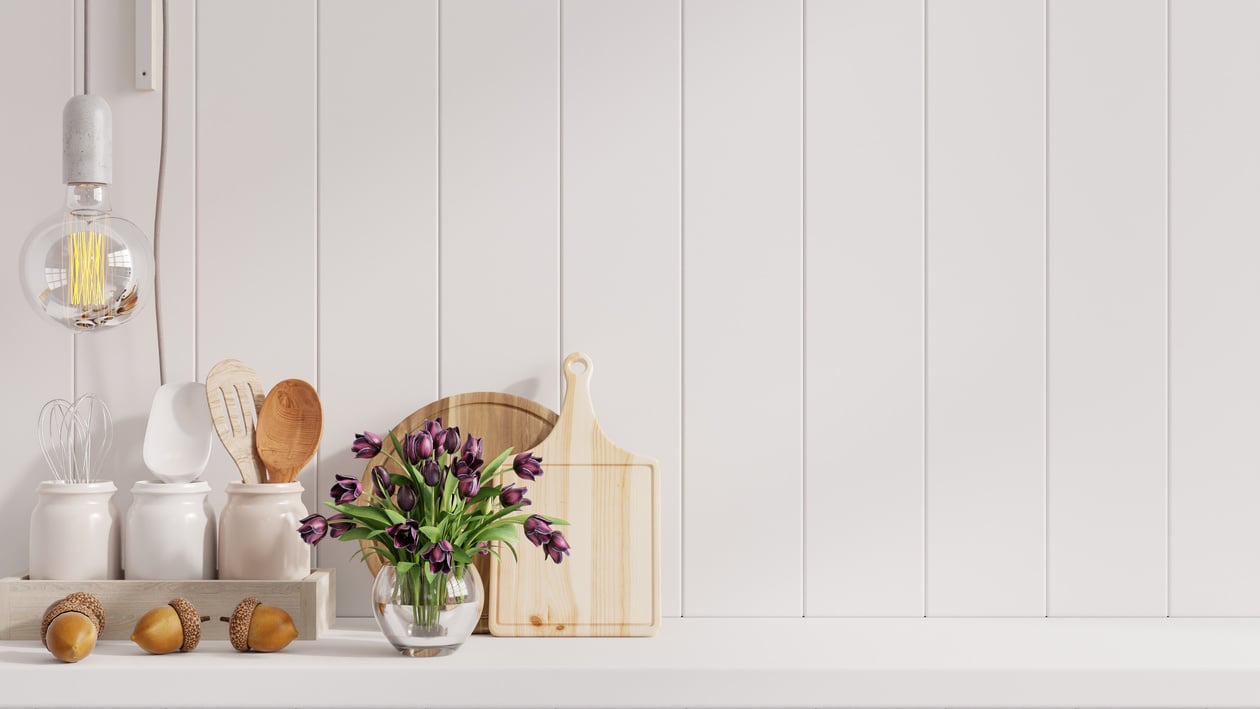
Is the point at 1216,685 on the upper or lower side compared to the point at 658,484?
lower

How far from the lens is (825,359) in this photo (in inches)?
47.4

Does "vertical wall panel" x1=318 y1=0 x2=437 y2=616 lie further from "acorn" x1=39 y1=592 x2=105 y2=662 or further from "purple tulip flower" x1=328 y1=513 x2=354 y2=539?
"acorn" x1=39 y1=592 x2=105 y2=662

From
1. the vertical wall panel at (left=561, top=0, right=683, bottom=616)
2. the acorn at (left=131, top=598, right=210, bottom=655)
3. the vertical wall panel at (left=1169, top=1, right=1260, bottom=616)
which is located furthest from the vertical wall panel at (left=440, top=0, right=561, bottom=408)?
the vertical wall panel at (left=1169, top=1, right=1260, bottom=616)

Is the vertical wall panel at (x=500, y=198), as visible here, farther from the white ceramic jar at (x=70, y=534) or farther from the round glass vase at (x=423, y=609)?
the white ceramic jar at (x=70, y=534)

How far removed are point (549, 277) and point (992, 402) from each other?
0.55 m

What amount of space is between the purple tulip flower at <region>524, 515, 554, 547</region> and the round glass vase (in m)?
0.08

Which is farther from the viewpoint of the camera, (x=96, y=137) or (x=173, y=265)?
(x=173, y=265)

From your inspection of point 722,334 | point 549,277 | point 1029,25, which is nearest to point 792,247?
point 722,334

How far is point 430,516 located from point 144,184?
570mm

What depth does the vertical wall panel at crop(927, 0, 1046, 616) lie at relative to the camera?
3.92 ft

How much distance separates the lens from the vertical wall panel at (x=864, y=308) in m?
1.19

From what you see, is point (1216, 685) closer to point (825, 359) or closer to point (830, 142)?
point (825, 359)

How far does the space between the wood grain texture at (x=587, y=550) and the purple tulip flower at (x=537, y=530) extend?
0.13 metres

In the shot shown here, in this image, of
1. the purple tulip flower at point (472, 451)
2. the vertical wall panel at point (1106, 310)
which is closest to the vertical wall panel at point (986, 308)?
the vertical wall panel at point (1106, 310)
